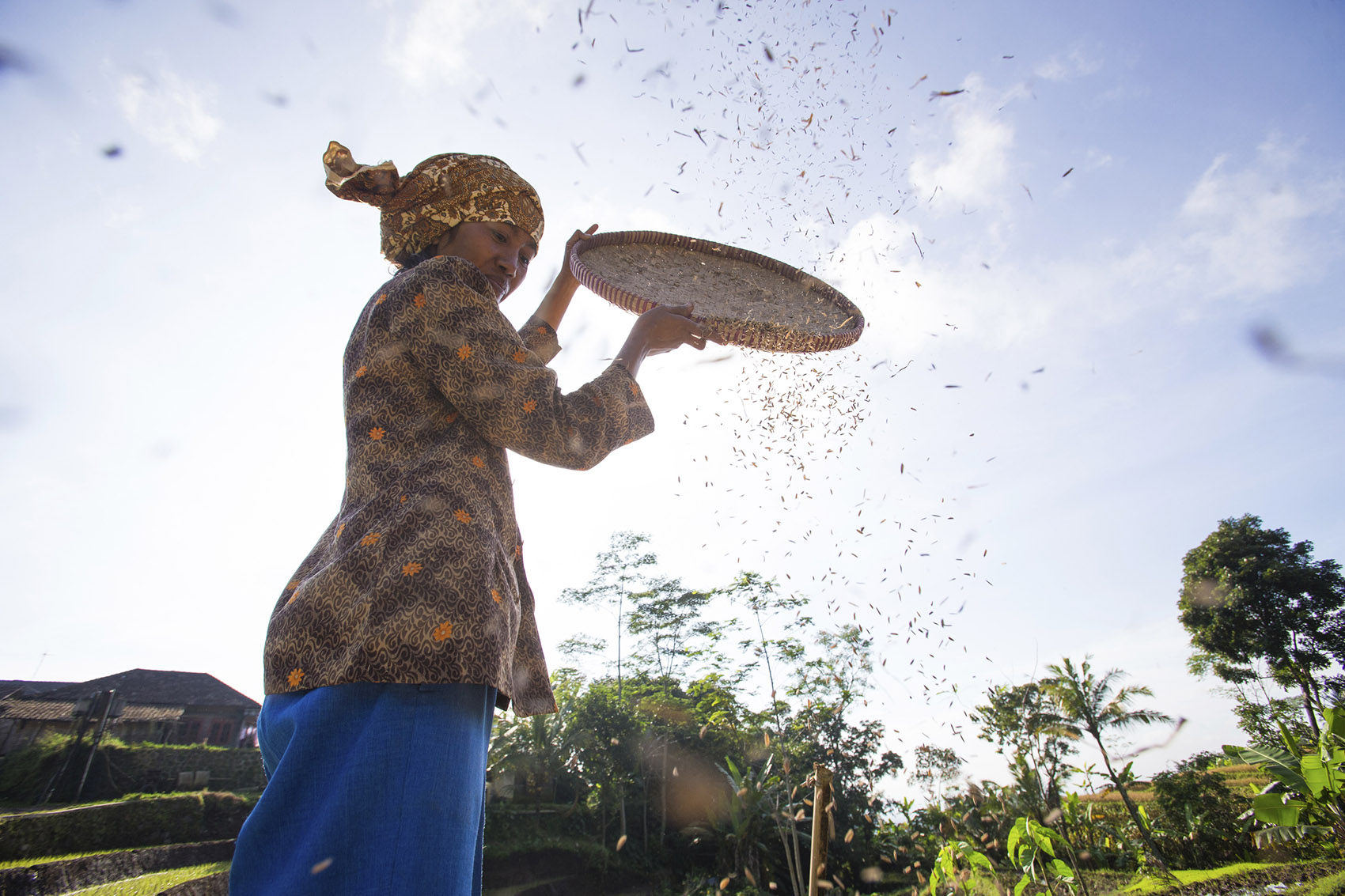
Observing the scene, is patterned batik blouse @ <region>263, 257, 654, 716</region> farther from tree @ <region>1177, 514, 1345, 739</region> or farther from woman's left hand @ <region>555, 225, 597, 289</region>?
tree @ <region>1177, 514, 1345, 739</region>

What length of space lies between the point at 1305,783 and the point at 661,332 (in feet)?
37.7

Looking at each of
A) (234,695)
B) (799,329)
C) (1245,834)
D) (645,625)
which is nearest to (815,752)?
(645,625)

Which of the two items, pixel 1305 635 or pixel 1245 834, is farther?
pixel 1305 635

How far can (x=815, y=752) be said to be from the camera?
2338 cm

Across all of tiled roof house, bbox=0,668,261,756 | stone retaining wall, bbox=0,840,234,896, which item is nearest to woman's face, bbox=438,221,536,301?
stone retaining wall, bbox=0,840,234,896

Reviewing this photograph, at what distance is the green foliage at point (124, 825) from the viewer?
970 centimetres

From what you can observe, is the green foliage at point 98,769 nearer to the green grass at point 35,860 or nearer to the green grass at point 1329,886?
the green grass at point 35,860

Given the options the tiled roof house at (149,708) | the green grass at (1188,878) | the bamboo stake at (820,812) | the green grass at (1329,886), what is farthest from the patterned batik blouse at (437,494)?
the tiled roof house at (149,708)

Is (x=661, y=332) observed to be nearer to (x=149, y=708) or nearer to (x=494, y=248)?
(x=494, y=248)

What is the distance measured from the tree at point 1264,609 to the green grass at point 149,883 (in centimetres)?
2803

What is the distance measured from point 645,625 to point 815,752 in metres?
9.36

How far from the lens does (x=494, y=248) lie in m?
1.48

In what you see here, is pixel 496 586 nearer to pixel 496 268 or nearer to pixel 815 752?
pixel 496 268

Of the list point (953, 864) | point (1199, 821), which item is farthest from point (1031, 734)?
point (953, 864)
